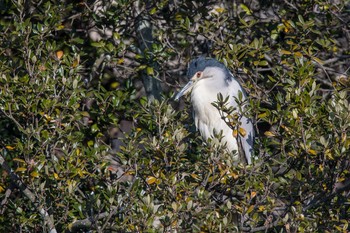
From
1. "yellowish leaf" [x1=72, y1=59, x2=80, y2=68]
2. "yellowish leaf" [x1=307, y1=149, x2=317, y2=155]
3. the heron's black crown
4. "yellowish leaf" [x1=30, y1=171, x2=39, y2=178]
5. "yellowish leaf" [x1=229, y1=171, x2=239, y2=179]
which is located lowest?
the heron's black crown

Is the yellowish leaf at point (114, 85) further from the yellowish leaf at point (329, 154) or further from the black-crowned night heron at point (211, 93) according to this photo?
the yellowish leaf at point (329, 154)

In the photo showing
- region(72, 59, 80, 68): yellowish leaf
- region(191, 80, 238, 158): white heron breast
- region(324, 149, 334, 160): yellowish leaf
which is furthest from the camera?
region(191, 80, 238, 158): white heron breast

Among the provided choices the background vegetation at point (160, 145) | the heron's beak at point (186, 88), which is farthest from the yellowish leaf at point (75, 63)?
the heron's beak at point (186, 88)

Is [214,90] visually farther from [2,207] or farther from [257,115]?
[2,207]

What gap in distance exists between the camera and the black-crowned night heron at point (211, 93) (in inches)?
223

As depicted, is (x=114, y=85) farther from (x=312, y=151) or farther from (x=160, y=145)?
(x=312, y=151)

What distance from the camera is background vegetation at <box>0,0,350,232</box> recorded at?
4.21 m

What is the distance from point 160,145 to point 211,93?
5.39 ft

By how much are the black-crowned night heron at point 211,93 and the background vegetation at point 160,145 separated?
0.19 meters

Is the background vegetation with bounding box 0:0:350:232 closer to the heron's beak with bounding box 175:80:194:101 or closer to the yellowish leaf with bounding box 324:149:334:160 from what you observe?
the yellowish leaf with bounding box 324:149:334:160

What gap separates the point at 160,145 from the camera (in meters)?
4.29

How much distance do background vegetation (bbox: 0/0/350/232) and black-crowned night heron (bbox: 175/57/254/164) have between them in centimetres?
19

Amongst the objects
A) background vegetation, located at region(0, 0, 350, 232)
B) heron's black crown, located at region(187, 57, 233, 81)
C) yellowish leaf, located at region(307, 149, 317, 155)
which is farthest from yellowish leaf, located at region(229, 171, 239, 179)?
heron's black crown, located at region(187, 57, 233, 81)

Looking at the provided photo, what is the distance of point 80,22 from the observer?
599cm
